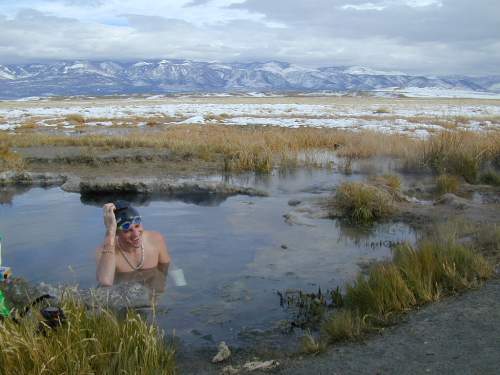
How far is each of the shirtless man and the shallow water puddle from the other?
1.39 feet

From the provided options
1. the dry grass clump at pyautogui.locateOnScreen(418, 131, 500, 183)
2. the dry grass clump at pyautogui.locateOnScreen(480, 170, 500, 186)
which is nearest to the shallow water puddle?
the dry grass clump at pyautogui.locateOnScreen(418, 131, 500, 183)

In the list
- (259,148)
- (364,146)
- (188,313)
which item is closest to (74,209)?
(188,313)

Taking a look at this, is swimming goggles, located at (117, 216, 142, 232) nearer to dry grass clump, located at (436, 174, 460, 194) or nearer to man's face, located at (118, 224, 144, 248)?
man's face, located at (118, 224, 144, 248)

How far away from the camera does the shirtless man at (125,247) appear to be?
5.95 m

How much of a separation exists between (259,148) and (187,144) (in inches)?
103

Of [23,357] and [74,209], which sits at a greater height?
[23,357]

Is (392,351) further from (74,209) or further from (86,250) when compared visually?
(74,209)

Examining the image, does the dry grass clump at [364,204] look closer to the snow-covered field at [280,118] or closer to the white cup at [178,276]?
the white cup at [178,276]

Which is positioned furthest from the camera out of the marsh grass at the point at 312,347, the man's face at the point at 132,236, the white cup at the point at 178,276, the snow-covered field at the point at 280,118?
the snow-covered field at the point at 280,118

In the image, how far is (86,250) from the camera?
8516 mm

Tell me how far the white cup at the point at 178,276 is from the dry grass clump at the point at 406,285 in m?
2.32

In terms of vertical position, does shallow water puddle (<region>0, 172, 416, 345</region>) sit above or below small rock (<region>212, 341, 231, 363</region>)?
below

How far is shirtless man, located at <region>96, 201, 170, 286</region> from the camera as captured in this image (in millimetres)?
5945

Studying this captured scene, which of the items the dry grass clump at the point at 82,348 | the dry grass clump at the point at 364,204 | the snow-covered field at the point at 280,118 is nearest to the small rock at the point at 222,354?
the dry grass clump at the point at 82,348
